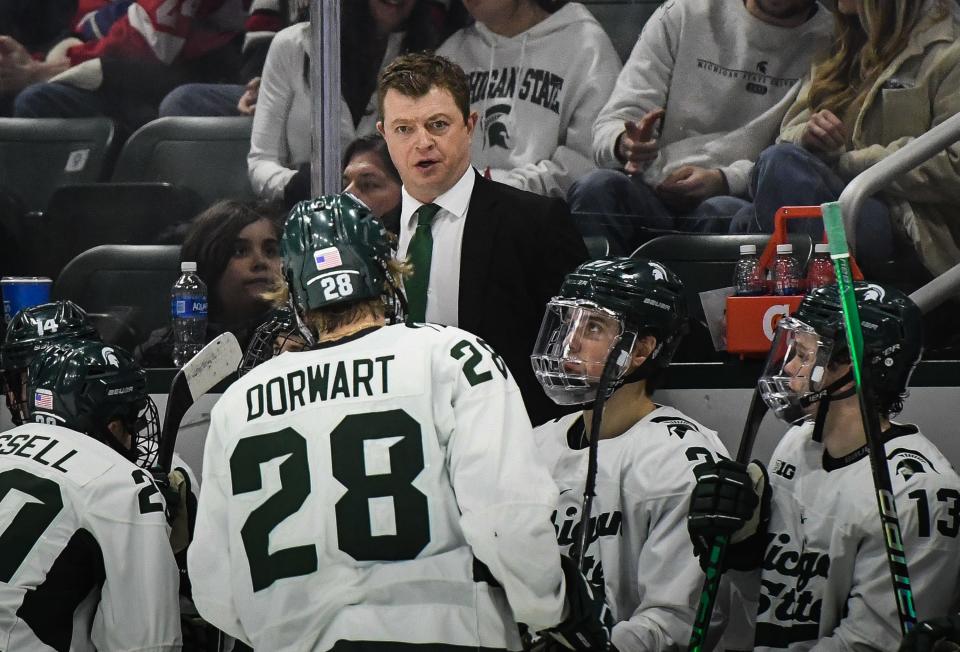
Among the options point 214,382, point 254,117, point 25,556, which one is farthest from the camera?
point 254,117

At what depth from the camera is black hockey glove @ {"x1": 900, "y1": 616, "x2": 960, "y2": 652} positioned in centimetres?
195

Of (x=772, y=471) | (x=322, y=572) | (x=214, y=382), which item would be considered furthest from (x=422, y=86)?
(x=322, y=572)

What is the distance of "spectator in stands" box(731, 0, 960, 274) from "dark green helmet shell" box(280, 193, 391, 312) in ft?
6.37

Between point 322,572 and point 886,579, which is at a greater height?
point 322,572

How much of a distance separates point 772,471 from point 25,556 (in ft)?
5.13

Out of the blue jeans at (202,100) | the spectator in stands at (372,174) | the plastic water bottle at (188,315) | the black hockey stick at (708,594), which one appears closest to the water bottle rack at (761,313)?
the black hockey stick at (708,594)

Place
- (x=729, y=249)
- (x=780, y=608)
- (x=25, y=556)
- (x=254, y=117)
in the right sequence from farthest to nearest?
(x=254, y=117) < (x=729, y=249) < (x=780, y=608) < (x=25, y=556)

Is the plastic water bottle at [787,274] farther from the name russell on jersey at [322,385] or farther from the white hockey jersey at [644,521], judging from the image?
the name russell on jersey at [322,385]

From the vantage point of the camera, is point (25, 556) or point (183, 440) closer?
point (25, 556)

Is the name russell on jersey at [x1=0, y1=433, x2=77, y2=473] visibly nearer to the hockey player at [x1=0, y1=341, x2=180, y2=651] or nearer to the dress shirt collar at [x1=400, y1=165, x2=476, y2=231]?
the hockey player at [x1=0, y1=341, x2=180, y2=651]

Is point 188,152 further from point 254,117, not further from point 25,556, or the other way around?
point 25,556

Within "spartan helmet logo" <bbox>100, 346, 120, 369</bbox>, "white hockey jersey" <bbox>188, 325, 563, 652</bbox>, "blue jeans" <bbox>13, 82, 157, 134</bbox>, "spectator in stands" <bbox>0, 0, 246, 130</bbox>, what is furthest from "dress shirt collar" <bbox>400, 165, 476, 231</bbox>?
"blue jeans" <bbox>13, 82, 157, 134</bbox>

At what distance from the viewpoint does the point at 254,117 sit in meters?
4.11

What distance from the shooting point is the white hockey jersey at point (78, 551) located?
Answer: 2.30 m
